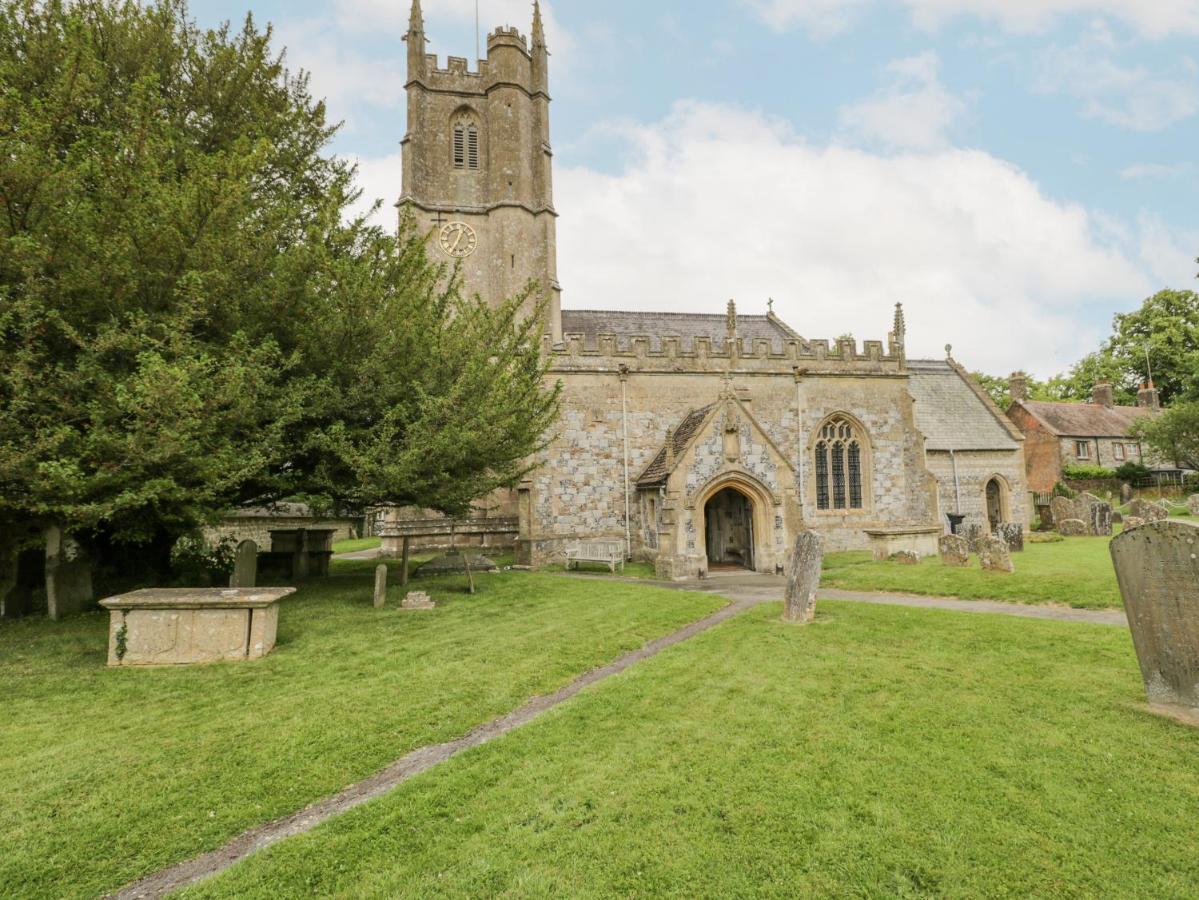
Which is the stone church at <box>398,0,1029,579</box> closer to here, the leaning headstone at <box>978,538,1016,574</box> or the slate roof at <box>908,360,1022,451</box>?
the slate roof at <box>908,360,1022,451</box>

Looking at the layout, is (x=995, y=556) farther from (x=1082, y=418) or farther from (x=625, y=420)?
(x=1082, y=418)

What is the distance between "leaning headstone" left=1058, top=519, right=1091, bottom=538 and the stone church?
2.67m

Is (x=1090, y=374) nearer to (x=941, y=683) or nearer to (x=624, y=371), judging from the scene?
(x=624, y=371)

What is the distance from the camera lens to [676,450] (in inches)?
722

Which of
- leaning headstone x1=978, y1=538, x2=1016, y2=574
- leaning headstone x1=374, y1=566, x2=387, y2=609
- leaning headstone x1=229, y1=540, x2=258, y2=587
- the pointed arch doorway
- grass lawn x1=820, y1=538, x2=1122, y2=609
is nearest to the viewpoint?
grass lawn x1=820, y1=538, x2=1122, y2=609

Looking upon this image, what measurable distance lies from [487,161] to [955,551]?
2639cm

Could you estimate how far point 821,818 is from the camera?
405 centimetres

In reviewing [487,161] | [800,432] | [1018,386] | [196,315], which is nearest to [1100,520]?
[800,432]

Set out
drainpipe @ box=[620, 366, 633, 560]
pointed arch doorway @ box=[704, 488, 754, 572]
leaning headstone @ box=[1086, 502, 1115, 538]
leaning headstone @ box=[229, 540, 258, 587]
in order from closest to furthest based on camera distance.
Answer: leaning headstone @ box=[229, 540, 258, 587], pointed arch doorway @ box=[704, 488, 754, 572], drainpipe @ box=[620, 366, 633, 560], leaning headstone @ box=[1086, 502, 1115, 538]

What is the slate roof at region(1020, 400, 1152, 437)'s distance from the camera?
1572 inches

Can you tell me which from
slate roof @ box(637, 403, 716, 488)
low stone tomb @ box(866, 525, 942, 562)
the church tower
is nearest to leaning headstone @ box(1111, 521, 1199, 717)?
slate roof @ box(637, 403, 716, 488)

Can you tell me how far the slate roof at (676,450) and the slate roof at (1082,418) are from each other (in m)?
31.9

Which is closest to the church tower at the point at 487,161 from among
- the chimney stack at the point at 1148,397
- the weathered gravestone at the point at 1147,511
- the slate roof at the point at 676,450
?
the slate roof at the point at 676,450

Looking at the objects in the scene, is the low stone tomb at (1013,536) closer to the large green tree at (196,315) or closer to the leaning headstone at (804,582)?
the leaning headstone at (804,582)
